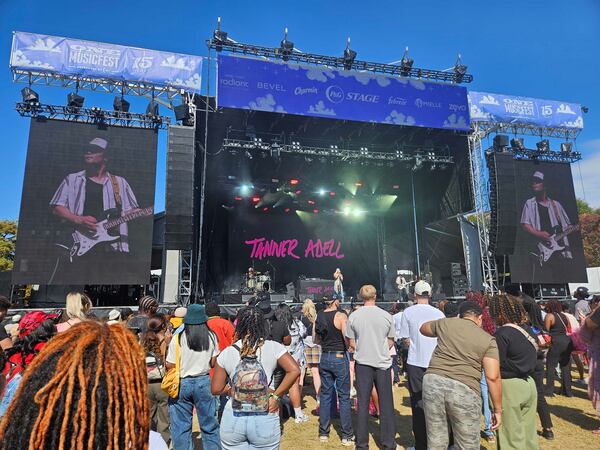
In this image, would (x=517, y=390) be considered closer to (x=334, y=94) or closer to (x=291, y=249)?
(x=334, y=94)

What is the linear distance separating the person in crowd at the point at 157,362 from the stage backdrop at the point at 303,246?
45.4 ft

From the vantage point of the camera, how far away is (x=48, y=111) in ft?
38.9

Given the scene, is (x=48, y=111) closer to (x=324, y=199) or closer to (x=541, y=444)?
(x=324, y=199)

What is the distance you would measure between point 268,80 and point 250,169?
395 cm

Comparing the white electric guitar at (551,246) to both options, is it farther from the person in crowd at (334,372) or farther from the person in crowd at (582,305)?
the person in crowd at (334,372)

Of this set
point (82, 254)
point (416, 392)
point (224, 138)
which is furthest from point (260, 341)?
point (224, 138)

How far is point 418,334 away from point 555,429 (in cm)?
248

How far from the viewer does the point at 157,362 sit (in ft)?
11.7

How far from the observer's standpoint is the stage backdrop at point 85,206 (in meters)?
11.3

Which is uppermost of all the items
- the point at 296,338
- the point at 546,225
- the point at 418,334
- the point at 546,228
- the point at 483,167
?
the point at 483,167

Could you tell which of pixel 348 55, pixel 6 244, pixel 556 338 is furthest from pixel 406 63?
pixel 6 244

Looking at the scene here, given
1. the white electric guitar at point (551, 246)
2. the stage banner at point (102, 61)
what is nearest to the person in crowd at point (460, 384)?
the stage banner at point (102, 61)

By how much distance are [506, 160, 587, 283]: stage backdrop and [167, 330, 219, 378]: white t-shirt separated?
14814mm

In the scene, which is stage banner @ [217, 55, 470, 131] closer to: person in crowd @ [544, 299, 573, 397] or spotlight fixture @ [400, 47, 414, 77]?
spotlight fixture @ [400, 47, 414, 77]
